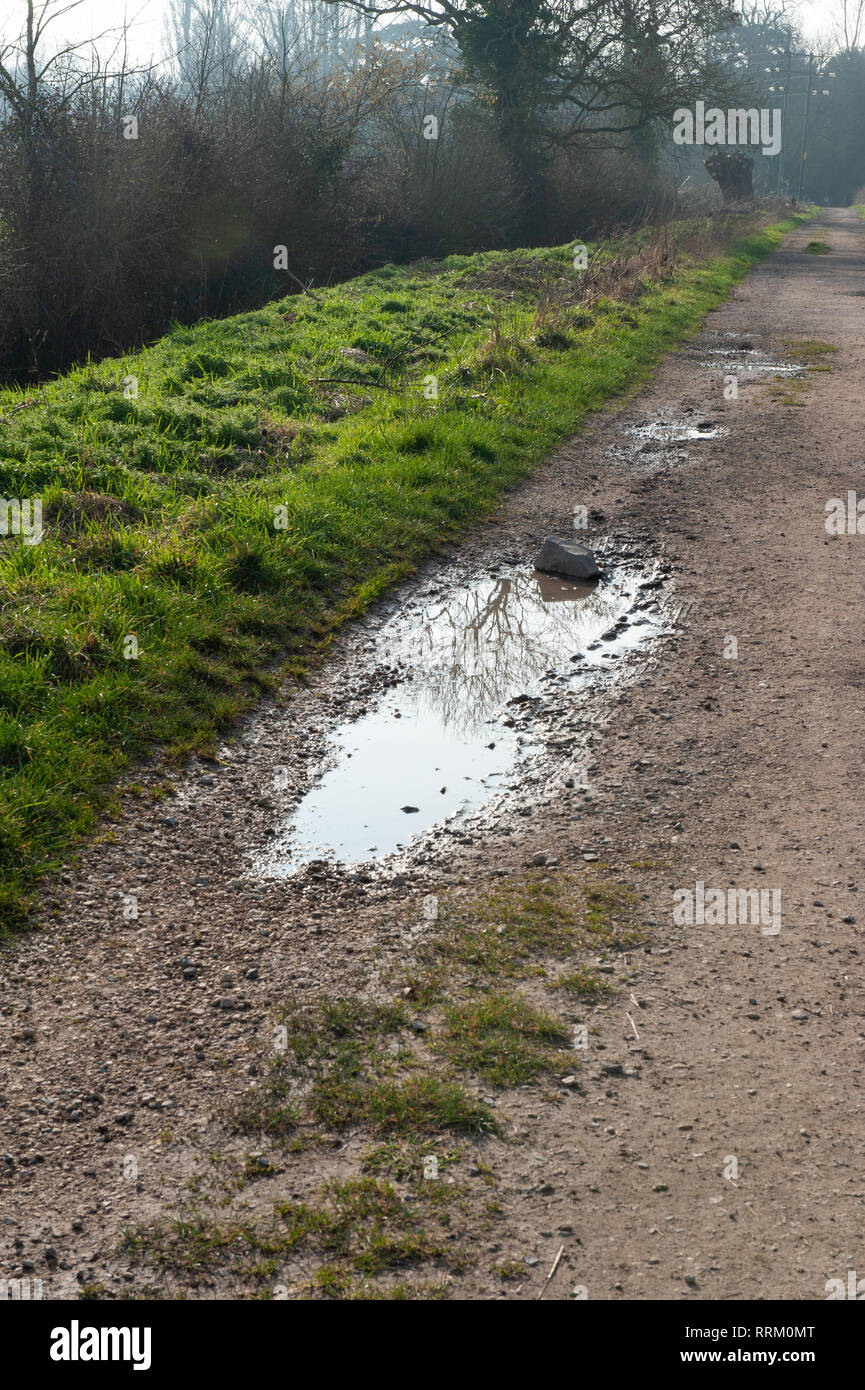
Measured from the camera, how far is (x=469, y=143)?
27.4 meters

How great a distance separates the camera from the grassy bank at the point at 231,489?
505 centimetres

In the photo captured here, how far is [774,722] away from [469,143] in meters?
26.4

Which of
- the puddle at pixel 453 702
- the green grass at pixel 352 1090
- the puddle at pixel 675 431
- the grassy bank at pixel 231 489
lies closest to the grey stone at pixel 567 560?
the puddle at pixel 453 702

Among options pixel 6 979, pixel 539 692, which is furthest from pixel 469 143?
pixel 6 979

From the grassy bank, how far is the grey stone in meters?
0.92

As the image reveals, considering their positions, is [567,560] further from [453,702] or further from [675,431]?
[675,431]

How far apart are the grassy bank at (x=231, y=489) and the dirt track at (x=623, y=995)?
407 mm

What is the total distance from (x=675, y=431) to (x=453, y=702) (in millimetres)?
6511

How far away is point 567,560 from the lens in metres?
7.20

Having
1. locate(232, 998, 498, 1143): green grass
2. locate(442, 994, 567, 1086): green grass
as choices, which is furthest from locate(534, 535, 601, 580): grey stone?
locate(232, 998, 498, 1143): green grass

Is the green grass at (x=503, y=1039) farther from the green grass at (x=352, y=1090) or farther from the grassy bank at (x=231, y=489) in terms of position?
the grassy bank at (x=231, y=489)

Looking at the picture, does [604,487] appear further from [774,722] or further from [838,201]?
[838,201]

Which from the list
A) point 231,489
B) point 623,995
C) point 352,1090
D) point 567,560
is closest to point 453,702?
point 567,560

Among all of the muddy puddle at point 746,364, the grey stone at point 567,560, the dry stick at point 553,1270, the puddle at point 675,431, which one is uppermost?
the muddy puddle at point 746,364
